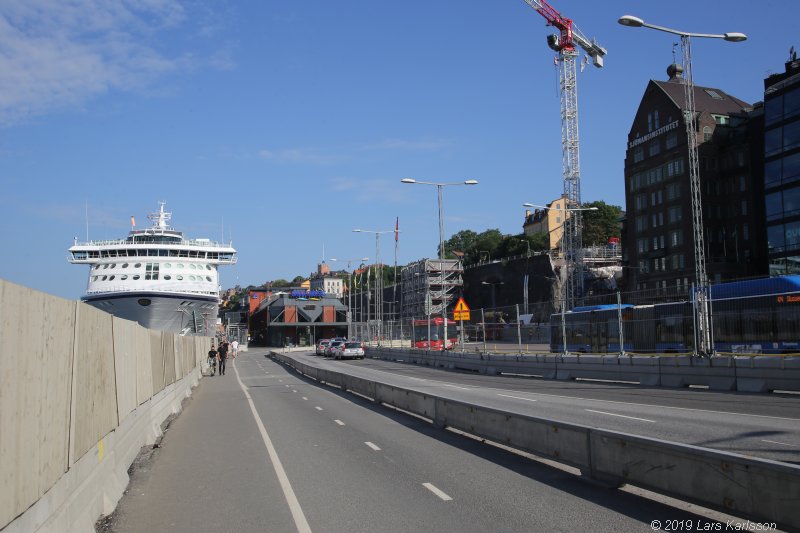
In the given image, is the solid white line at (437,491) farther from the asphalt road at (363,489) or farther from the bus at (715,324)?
the bus at (715,324)

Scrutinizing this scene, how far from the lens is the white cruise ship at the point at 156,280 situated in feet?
181

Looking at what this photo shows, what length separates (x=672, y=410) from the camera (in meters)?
16.3

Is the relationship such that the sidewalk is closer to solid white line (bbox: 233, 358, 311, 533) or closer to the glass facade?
solid white line (bbox: 233, 358, 311, 533)

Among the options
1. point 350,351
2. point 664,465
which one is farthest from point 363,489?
point 350,351

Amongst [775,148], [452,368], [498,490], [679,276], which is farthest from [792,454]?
[679,276]

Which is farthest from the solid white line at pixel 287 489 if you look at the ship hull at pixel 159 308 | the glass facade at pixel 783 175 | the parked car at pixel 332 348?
the glass facade at pixel 783 175

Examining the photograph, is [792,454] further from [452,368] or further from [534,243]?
[534,243]

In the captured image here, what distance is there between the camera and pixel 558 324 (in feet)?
116

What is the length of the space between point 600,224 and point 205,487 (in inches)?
5241

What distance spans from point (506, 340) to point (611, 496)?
29.2 meters

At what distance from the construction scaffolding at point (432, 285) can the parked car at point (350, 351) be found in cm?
4838

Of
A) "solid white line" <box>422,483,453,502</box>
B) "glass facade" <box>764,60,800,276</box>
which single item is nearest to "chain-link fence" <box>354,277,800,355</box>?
"solid white line" <box>422,483,453,502</box>

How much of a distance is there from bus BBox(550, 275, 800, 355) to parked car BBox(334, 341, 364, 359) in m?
25.0

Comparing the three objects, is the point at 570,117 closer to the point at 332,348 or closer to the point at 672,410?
the point at 332,348
